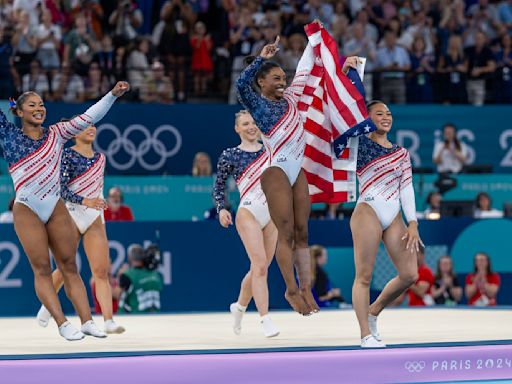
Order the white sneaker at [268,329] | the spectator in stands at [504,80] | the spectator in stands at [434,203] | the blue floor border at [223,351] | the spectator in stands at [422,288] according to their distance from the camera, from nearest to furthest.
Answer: the blue floor border at [223,351]
the white sneaker at [268,329]
the spectator in stands at [422,288]
the spectator in stands at [434,203]
the spectator in stands at [504,80]

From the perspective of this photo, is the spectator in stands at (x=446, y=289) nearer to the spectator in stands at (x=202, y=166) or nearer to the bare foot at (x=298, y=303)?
the spectator in stands at (x=202, y=166)

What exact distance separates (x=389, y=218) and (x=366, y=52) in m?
8.36

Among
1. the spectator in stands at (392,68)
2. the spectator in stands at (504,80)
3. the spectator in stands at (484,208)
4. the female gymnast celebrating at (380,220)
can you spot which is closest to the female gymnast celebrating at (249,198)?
the female gymnast celebrating at (380,220)

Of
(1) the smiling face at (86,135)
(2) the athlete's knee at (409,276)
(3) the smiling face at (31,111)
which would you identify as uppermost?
(3) the smiling face at (31,111)

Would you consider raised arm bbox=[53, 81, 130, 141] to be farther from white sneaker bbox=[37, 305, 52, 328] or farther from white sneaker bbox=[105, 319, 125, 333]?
white sneaker bbox=[37, 305, 52, 328]

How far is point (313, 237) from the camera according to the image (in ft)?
46.9

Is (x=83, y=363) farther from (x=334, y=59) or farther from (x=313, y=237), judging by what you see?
(x=313, y=237)

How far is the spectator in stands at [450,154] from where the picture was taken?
16000 millimetres

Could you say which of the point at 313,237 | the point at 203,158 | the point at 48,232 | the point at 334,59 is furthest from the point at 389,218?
the point at 203,158

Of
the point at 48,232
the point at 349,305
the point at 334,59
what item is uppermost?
the point at 334,59

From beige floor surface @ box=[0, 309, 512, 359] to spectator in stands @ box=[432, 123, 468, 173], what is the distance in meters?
3.34

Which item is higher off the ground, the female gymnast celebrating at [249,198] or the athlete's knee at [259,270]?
the female gymnast celebrating at [249,198]

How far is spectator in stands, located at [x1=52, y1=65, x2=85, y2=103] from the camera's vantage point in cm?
1545

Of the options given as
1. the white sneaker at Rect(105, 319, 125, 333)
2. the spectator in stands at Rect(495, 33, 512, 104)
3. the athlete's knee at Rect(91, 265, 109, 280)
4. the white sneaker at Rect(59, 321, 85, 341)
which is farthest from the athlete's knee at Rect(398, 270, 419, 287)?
the spectator in stands at Rect(495, 33, 512, 104)
